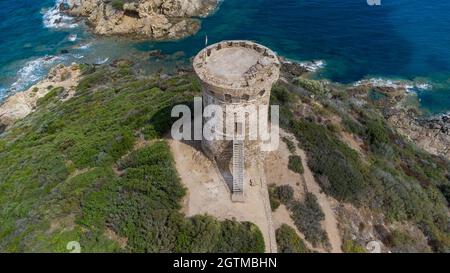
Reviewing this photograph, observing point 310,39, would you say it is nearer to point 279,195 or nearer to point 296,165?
point 296,165

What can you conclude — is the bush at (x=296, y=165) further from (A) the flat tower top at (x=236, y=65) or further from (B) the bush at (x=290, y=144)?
(A) the flat tower top at (x=236, y=65)

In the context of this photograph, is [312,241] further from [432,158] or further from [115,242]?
[432,158]

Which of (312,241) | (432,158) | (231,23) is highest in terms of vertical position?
(231,23)

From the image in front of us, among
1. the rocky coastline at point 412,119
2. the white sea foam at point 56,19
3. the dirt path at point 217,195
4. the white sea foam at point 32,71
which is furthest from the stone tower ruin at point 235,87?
the white sea foam at point 56,19

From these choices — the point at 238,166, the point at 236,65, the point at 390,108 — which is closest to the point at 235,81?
the point at 236,65
